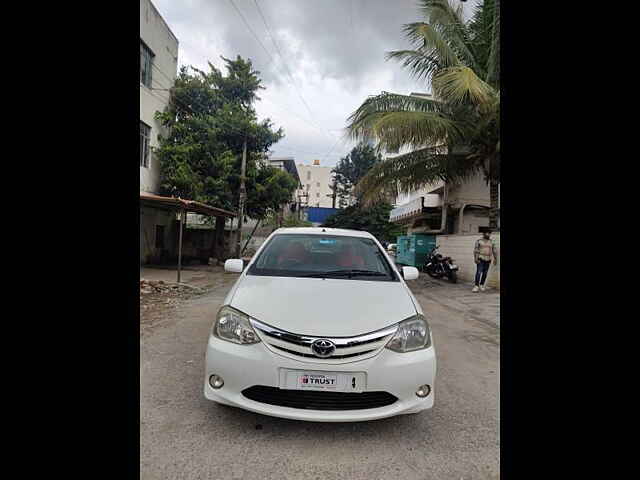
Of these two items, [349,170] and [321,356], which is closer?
[321,356]

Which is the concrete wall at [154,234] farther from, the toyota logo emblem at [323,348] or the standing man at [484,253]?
the toyota logo emblem at [323,348]

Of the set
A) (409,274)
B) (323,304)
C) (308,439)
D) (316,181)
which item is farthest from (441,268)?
(316,181)

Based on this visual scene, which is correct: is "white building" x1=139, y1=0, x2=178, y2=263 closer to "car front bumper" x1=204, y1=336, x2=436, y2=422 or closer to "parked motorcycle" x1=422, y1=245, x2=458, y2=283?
"parked motorcycle" x1=422, y1=245, x2=458, y2=283

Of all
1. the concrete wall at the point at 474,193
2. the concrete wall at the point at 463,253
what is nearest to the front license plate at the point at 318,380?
the concrete wall at the point at 463,253

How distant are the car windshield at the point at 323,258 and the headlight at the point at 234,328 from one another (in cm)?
75

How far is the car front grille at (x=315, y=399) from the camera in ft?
7.30

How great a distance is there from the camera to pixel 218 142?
1433cm

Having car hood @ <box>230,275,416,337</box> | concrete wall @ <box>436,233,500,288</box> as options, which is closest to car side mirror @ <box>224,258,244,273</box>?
car hood @ <box>230,275,416,337</box>

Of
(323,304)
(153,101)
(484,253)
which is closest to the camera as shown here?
(323,304)

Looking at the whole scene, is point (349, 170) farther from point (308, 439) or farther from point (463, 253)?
point (308, 439)

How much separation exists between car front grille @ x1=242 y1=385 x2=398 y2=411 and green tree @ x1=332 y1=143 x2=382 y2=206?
47.2 meters

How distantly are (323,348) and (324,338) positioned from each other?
0.06 metres
